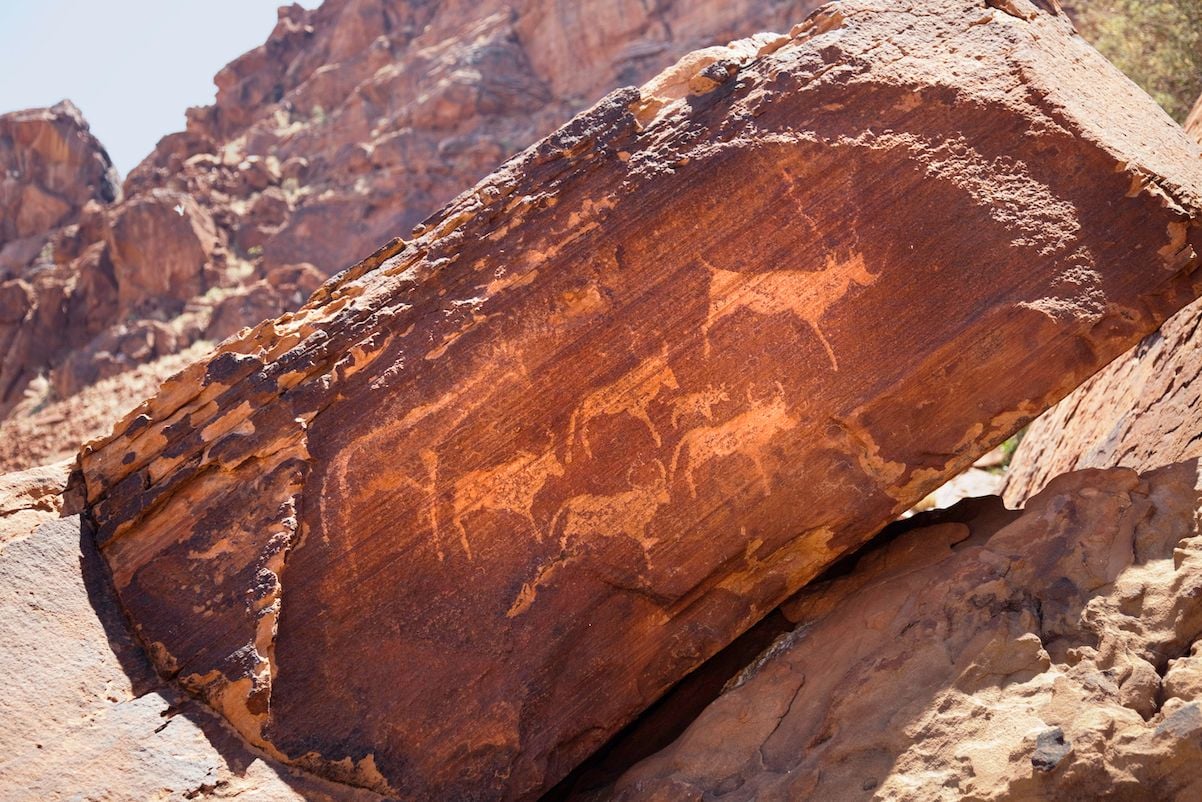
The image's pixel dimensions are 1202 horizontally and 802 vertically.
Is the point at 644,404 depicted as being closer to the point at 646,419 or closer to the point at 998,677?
the point at 646,419

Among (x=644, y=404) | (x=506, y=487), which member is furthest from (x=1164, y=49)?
(x=506, y=487)

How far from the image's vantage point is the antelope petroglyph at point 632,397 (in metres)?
3.93

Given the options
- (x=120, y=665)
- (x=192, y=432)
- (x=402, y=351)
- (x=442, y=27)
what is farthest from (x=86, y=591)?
(x=442, y=27)

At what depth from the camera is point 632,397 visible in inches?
155

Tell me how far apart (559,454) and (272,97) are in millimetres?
25601

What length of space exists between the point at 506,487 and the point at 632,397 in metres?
0.62

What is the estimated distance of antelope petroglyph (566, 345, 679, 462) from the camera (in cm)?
393

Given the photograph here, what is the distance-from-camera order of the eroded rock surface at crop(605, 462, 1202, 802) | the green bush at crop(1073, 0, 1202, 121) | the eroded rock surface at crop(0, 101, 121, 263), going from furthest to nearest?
the eroded rock surface at crop(0, 101, 121, 263) → the green bush at crop(1073, 0, 1202, 121) → the eroded rock surface at crop(605, 462, 1202, 802)

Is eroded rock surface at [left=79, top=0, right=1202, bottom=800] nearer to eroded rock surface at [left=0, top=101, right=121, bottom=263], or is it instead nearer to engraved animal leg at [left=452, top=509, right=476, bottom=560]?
engraved animal leg at [left=452, top=509, right=476, bottom=560]

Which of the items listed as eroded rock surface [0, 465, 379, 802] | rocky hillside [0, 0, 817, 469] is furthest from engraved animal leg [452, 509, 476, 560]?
rocky hillside [0, 0, 817, 469]

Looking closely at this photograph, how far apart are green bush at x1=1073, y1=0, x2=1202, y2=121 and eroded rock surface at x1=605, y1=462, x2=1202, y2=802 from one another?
280 inches

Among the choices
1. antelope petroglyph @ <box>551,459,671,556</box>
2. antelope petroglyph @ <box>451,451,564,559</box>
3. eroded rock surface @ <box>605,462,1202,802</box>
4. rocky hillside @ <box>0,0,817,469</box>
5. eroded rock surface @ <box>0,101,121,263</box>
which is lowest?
eroded rock surface @ <box>605,462,1202,802</box>

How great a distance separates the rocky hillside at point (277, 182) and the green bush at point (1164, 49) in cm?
880

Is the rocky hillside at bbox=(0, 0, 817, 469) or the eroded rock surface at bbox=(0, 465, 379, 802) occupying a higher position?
the rocky hillside at bbox=(0, 0, 817, 469)
